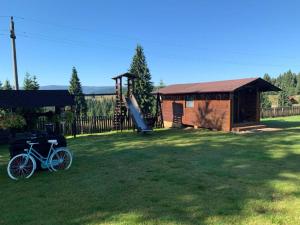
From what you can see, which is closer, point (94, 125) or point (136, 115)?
point (136, 115)

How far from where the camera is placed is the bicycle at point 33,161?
22.0 ft

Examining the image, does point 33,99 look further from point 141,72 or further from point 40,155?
point 141,72

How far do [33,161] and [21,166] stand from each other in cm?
29

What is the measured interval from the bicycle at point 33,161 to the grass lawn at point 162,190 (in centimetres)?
22

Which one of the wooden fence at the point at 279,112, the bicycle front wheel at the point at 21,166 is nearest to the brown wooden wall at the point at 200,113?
the wooden fence at the point at 279,112

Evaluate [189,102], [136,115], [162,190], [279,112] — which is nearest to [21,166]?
[162,190]

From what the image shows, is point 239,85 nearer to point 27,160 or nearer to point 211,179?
point 211,179

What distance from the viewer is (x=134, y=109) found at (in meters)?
17.2

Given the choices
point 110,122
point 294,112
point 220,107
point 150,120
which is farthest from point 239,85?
point 294,112

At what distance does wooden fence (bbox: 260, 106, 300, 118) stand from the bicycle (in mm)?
22734

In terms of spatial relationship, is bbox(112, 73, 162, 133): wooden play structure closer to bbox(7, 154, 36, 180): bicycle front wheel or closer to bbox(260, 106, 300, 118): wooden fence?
bbox(7, 154, 36, 180): bicycle front wheel

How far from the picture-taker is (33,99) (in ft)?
40.6

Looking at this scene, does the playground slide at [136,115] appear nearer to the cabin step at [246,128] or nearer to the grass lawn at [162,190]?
the cabin step at [246,128]

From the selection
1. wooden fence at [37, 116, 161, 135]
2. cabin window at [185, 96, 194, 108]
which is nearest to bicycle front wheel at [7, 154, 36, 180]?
wooden fence at [37, 116, 161, 135]
